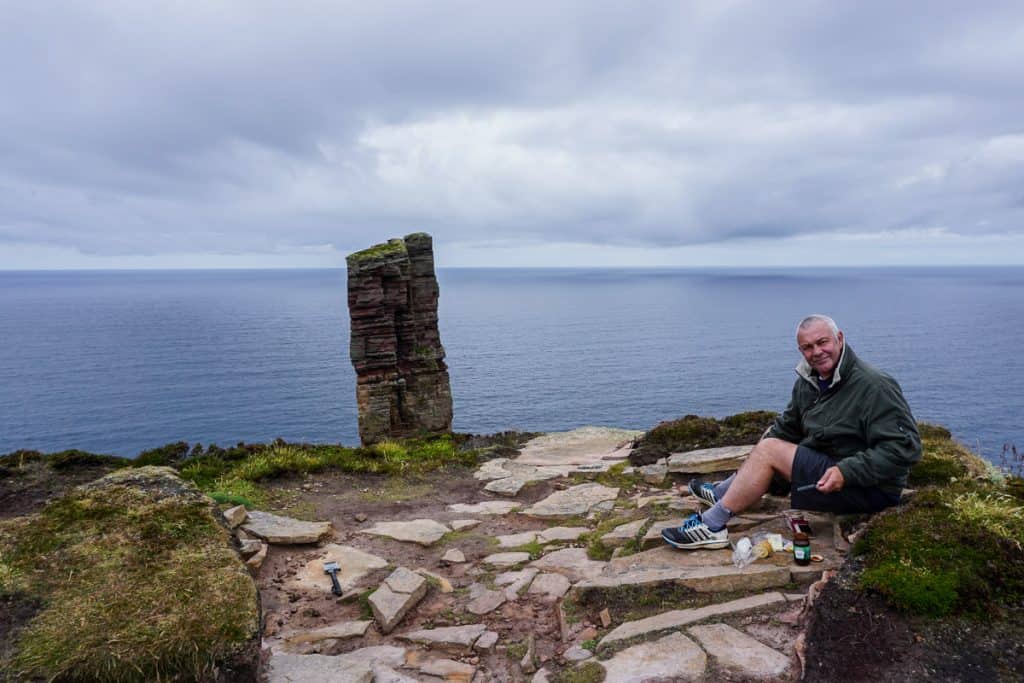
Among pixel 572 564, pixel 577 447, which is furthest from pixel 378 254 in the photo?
pixel 572 564

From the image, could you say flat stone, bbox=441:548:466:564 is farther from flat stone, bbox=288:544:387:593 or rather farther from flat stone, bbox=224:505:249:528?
flat stone, bbox=224:505:249:528

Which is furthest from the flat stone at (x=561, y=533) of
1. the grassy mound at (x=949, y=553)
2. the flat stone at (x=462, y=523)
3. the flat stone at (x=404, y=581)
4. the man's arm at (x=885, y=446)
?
the grassy mound at (x=949, y=553)

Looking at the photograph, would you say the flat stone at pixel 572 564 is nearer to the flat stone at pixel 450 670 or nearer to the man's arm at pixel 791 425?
the flat stone at pixel 450 670

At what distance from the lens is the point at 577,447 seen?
71.1 feet

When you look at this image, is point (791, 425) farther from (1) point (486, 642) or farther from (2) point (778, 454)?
(1) point (486, 642)

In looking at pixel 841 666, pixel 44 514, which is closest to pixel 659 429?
pixel 841 666

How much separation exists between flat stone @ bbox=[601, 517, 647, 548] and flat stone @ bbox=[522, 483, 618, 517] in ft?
8.17

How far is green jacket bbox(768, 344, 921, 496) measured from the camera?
288 inches

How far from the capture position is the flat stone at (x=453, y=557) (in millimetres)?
10203

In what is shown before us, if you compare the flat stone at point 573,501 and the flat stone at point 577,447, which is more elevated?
the flat stone at point 573,501

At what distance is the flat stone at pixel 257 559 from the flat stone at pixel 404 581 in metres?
2.18

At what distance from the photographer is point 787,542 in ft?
25.8

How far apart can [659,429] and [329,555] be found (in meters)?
11.1

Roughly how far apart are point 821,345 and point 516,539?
608 cm
